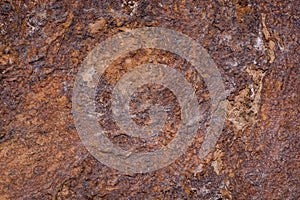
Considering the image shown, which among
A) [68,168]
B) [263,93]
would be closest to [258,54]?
[263,93]

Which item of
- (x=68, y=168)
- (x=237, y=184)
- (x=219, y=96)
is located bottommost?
(x=237, y=184)

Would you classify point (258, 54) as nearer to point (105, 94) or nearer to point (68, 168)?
point (105, 94)

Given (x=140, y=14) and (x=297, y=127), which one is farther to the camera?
Answer: (x=297, y=127)

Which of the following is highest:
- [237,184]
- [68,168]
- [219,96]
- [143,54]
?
[143,54]

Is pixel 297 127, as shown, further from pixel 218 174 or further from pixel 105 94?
pixel 105 94

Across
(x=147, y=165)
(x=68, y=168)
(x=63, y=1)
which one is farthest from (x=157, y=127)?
(x=63, y=1)

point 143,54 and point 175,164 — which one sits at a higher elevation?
point 143,54

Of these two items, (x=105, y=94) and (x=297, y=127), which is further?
(x=297, y=127)
